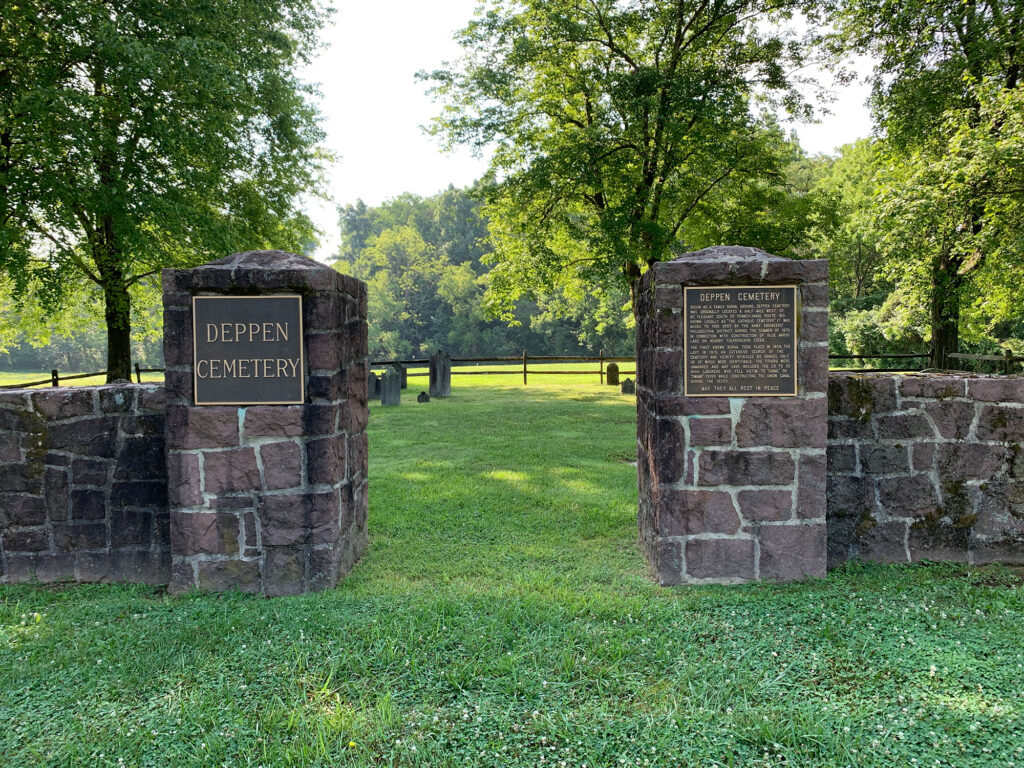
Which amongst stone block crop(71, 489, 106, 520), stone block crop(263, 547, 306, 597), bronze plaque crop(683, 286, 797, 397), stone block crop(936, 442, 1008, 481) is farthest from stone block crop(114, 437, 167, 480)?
stone block crop(936, 442, 1008, 481)

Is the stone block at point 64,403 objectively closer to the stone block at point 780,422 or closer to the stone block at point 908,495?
the stone block at point 780,422

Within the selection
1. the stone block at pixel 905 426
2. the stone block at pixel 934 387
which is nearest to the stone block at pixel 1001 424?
the stone block at pixel 934 387

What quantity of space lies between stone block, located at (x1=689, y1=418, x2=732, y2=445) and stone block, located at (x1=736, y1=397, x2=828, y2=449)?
2.6 inches

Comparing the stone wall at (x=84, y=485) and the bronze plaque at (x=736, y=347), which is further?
the stone wall at (x=84, y=485)

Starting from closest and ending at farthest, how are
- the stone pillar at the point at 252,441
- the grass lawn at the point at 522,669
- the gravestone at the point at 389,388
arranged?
the grass lawn at the point at 522,669, the stone pillar at the point at 252,441, the gravestone at the point at 389,388

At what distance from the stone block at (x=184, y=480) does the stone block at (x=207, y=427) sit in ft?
0.22

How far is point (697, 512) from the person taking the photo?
380 cm

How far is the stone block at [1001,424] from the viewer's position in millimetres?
4043

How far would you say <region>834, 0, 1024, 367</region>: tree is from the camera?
32.4 ft

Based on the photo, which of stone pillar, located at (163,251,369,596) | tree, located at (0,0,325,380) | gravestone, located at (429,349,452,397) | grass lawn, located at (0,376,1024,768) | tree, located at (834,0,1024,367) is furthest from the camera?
gravestone, located at (429,349,452,397)

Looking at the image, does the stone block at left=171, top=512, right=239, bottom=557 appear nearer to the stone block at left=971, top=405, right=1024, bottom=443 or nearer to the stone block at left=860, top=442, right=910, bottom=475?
the stone block at left=860, top=442, right=910, bottom=475

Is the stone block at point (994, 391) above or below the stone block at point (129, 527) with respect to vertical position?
above

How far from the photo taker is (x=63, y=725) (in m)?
2.44

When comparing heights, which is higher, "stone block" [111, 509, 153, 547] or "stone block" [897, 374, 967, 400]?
"stone block" [897, 374, 967, 400]
